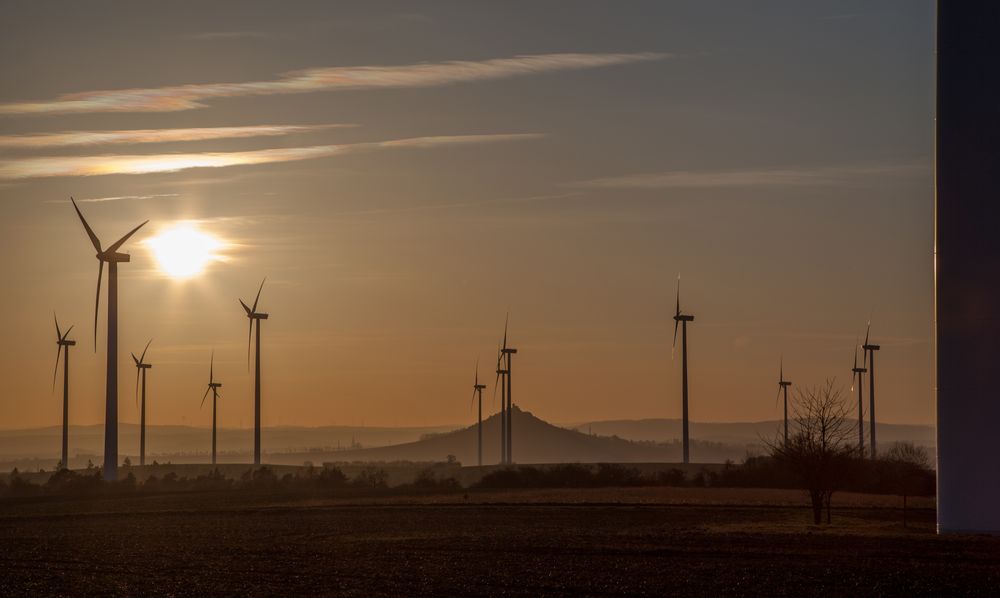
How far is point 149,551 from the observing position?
51.0m

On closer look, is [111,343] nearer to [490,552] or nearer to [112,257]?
[112,257]

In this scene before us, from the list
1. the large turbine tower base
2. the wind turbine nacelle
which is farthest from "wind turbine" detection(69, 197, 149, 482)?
the large turbine tower base

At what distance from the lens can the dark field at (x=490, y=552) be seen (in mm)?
39188

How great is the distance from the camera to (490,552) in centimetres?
4941

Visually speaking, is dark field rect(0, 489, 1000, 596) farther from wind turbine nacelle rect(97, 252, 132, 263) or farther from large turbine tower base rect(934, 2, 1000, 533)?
wind turbine nacelle rect(97, 252, 132, 263)

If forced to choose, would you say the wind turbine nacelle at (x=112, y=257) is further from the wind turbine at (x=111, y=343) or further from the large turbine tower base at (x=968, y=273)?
the large turbine tower base at (x=968, y=273)

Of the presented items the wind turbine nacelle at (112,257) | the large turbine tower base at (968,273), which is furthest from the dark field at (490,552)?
the wind turbine nacelle at (112,257)

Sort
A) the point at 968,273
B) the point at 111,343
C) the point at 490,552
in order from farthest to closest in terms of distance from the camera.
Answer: the point at 111,343
the point at 968,273
the point at 490,552

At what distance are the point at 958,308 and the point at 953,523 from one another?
8.30 meters

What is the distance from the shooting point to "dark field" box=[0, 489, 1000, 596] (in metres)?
39.2

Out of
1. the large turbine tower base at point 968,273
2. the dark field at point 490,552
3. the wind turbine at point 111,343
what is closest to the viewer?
the dark field at point 490,552

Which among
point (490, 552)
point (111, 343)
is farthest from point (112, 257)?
point (490, 552)


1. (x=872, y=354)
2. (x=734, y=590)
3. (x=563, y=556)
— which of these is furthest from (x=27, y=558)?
(x=872, y=354)

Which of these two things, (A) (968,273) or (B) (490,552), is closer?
(B) (490,552)
